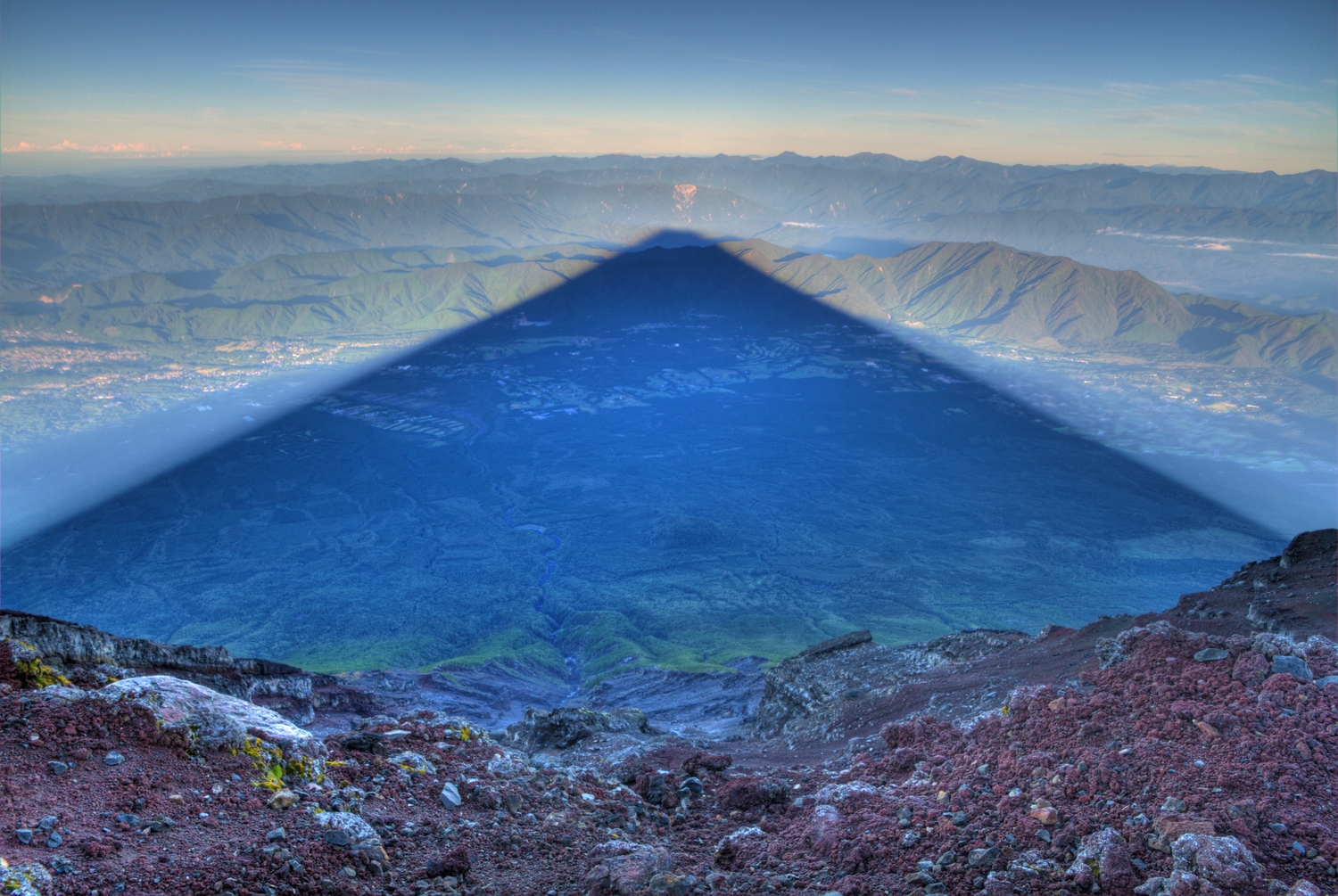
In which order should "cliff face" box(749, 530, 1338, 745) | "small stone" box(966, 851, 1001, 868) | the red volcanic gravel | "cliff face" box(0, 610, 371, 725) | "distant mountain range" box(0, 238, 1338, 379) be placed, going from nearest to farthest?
the red volcanic gravel → "small stone" box(966, 851, 1001, 868) → "cliff face" box(0, 610, 371, 725) → "cliff face" box(749, 530, 1338, 745) → "distant mountain range" box(0, 238, 1338, 379)

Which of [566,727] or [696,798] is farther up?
[696,798]

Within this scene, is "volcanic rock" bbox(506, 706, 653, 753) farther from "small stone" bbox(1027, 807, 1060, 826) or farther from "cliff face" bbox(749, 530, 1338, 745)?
"small stone" bbox(1027, 807, 1060, 826)

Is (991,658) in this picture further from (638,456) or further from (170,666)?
(638,456)

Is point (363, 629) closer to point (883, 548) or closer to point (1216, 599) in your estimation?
point (883, 548)

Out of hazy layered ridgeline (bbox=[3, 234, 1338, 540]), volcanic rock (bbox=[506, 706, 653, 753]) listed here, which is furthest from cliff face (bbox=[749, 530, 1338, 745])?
hazy layered ridgeline (bbox=[3, 234, 1338, 540])

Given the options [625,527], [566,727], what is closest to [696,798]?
[566,727]

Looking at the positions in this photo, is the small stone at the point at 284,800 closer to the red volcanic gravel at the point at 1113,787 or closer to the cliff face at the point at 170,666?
the cliff face at the point at 170,666

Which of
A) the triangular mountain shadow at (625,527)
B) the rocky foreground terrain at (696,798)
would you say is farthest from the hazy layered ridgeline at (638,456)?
the rocky foreground terrain at (696,798)
